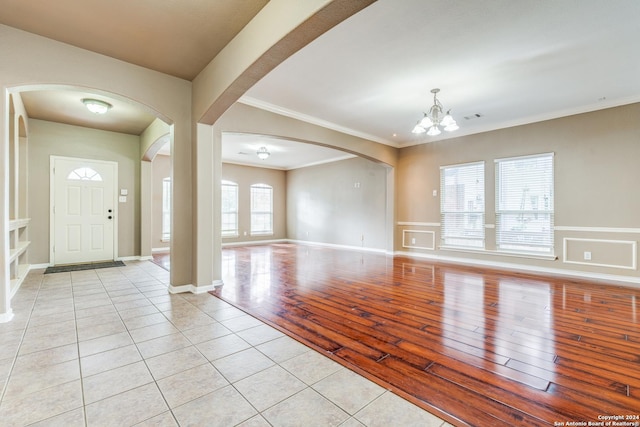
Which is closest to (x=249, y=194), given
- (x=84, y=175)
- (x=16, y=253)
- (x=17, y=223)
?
(x=84, y=175)

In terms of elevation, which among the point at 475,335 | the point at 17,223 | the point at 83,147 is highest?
the point at 83,147

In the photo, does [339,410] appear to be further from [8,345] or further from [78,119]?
[78,119]

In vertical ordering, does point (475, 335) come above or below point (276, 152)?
below

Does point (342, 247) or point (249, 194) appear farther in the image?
point (249, 194)

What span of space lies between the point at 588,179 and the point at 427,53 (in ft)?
12.7

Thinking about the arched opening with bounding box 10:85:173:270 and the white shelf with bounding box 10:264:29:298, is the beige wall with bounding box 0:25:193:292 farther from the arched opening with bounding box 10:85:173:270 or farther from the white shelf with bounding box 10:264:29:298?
the white shelf with bounding box 10:264:29:298

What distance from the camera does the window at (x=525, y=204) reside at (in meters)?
5.19

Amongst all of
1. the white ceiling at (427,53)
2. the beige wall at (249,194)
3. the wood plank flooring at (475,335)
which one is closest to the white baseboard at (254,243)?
the beige wall at (249,194)

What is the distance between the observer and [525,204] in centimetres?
539

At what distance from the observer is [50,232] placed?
5453mm

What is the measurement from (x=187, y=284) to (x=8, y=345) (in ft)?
5.89

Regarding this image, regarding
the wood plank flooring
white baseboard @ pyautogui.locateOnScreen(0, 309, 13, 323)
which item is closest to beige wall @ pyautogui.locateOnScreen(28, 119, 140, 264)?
the wood plank flooring

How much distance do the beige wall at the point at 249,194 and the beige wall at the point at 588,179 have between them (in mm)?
6640

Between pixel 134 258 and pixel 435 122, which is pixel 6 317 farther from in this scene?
pixel 435 122
